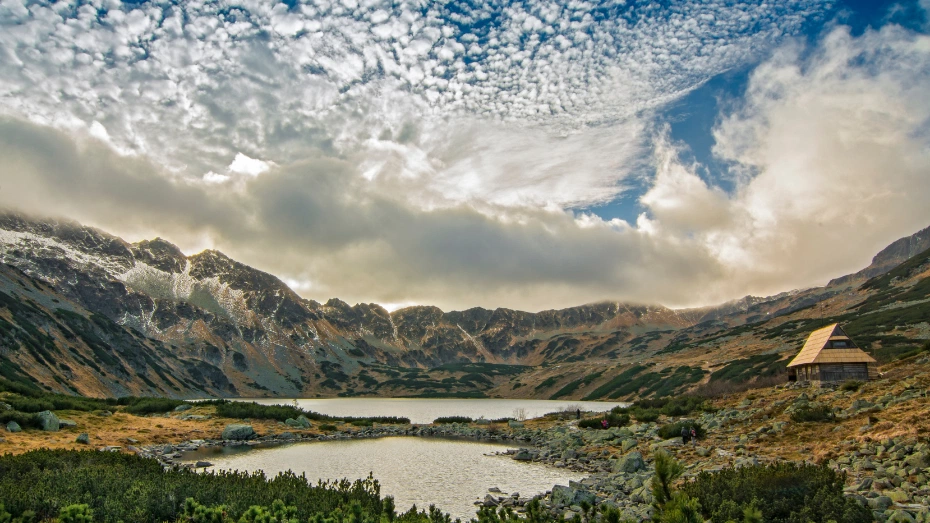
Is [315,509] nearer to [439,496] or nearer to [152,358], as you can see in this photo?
[439,496]

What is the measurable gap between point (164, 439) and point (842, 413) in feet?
167

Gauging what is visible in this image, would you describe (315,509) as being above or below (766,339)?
below

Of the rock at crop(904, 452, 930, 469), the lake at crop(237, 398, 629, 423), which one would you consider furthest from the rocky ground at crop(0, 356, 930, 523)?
the lake at crop(237, 398, 629, 423)

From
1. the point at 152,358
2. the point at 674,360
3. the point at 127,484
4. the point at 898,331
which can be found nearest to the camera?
the point at 127,484

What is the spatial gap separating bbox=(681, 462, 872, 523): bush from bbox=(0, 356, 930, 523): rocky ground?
0.89m

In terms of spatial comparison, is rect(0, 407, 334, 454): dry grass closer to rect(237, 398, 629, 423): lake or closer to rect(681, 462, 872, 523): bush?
rect(681, 462, 872, 523): bush

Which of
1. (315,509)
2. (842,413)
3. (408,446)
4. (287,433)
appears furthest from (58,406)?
(842,413)

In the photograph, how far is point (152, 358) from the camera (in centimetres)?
17288

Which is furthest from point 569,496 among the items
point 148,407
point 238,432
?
point 148,407

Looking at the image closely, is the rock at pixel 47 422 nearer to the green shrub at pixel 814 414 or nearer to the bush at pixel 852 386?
the green shrub at pixel 814 414

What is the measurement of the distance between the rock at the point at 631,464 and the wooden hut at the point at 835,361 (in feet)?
82.9

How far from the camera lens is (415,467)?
3788 cm

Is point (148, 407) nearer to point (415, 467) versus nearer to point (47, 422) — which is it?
point (47, 422)

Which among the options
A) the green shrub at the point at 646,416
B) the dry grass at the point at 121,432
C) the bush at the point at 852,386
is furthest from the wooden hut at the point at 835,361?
the dry grass at the point at 121,432
